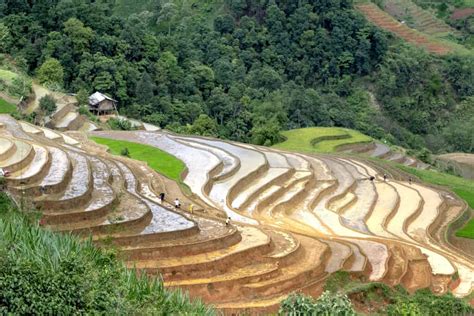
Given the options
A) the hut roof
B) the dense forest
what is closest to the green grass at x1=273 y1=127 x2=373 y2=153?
the dense forest

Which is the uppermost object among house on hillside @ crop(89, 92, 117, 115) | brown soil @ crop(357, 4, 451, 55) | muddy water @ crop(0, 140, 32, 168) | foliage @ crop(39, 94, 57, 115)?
brown soil @ crop(357, 4, 451, 55)

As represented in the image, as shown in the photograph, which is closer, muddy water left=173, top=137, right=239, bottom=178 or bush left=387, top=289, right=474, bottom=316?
bush left=387, top=289, right=474, bottom=316

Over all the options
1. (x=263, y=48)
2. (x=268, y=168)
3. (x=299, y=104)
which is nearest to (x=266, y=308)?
(x=268, y=168)

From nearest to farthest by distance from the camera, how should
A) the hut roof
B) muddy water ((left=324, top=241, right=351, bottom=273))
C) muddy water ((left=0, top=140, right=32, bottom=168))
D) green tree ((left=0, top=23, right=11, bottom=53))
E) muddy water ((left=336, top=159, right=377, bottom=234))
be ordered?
muddy water ((left=324, top=241, right=351, bottom=273)) < muddy water ((left=0, top=140, right=32, bottom=168)) < muddy water ((left=336, top=159, right=377, bottom=234)) < the hut roof < green tree ((left=0, top=23, right=11, bottom=53))

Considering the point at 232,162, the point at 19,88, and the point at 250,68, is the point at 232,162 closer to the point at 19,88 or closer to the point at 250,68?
the point at 19,88

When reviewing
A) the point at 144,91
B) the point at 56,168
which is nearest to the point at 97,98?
the point at 144,91

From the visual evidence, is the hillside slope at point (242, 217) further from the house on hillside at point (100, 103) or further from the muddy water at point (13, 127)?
the house on hillside at point (100, 103)

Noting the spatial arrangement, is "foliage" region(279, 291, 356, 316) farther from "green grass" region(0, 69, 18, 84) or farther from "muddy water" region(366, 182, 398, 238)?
"green grass" region(0, 69, 18, 84)

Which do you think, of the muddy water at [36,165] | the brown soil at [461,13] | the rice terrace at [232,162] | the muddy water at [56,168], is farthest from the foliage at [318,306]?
the brown soil at [461,13]
